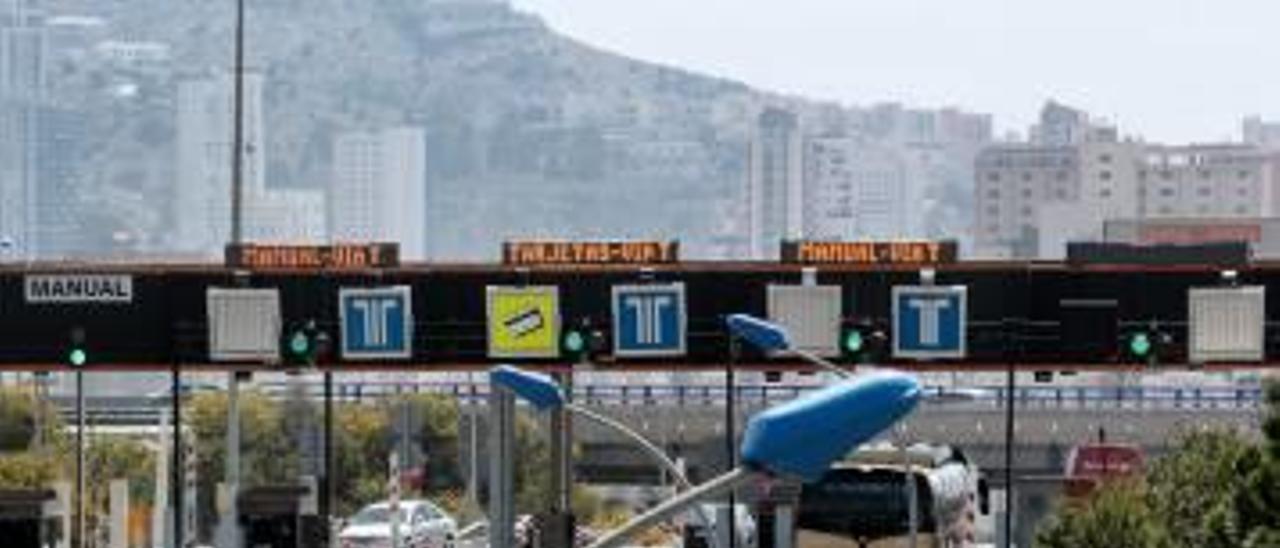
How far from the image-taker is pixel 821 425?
16000mm

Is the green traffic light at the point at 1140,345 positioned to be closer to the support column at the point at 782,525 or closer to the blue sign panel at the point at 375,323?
the support column at the point at 782,525

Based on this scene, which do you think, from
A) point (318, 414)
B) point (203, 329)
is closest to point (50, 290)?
point (203, 329)

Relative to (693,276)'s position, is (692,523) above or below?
below

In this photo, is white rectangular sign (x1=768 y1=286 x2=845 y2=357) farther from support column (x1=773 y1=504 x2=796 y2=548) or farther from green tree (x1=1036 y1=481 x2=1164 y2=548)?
green tree (x1=1036 y1=481 x2=1164 y2=548)

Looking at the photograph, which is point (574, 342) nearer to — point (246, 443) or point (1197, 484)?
point (1197, 484)

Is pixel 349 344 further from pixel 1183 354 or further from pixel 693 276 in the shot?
pixel 1183 354

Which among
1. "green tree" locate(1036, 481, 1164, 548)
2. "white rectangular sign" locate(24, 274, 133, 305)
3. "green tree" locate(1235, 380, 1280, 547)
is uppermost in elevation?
"white rectangular sign" locate(24, 274, 133, 305)

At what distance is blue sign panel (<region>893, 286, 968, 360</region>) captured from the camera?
5925cm

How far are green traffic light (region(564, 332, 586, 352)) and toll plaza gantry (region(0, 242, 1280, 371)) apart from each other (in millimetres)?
19

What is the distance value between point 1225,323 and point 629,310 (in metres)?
8.18

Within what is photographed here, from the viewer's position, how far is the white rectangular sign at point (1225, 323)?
Result: 192 feet

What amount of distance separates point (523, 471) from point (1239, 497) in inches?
3407

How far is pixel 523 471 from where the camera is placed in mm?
122875

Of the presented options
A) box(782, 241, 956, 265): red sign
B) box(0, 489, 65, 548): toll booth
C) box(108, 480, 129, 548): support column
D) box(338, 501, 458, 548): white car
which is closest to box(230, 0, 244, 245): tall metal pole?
box(108, 480, 129, 548): support column
